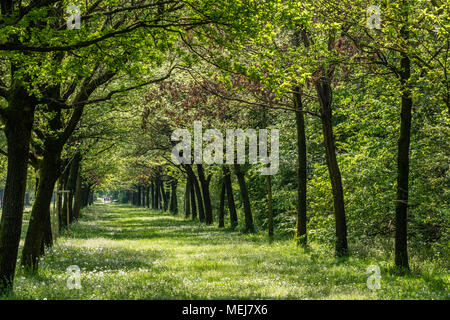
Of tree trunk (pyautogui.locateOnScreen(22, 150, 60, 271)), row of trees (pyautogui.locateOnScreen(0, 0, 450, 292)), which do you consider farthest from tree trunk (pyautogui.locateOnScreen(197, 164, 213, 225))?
tree trunk (pyautogui.locateOnScreen(22, 150, 60, 271))

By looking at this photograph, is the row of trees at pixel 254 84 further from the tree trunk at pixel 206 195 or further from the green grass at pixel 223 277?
the tree trunk at pixel 206 195


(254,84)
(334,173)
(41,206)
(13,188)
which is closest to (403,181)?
(334,173)

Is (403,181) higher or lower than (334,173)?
lower

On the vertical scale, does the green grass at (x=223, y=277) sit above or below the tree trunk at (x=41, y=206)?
below

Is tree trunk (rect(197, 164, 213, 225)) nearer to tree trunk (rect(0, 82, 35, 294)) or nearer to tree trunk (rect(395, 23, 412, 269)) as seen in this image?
tree trunk (rect(395, 23, 412, 269))

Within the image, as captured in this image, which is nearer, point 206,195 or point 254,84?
point 254,84

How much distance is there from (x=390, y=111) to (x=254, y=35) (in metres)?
12.7

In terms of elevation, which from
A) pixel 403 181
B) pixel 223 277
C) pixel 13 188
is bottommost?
pixel 223 277

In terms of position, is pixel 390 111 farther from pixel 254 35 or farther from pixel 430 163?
pixel 254 35

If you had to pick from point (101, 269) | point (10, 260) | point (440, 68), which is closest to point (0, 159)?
point (101, 269)

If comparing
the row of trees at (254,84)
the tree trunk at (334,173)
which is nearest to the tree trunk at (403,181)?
the row of trees at (254,84)

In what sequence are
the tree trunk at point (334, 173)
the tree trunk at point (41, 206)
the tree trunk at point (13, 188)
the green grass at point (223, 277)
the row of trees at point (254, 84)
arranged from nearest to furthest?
the green grass at point (223, 277), the row of trees at point (254, 84), the tree trunk at point (13, 188), the tree trunk at point (41, 206), the tree trunk at point (334, 173)

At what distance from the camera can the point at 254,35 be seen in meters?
11.3

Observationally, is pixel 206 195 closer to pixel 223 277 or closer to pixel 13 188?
pixel 223 277
